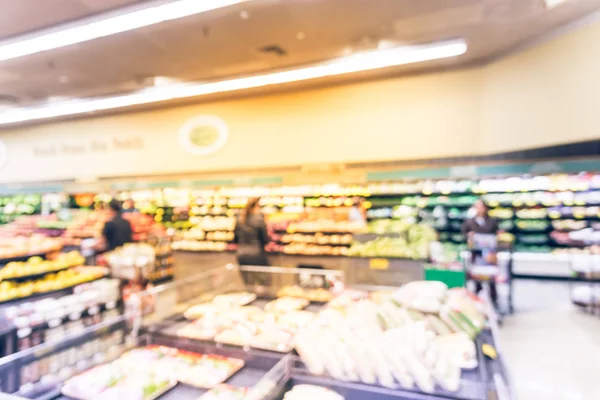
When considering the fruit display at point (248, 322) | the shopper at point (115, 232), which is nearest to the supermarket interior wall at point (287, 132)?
the shopper at point (115, 232)

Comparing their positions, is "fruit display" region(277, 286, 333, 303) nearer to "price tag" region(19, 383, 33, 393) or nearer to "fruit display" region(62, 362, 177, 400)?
"fruit display" region(62, 362, 177, 400)

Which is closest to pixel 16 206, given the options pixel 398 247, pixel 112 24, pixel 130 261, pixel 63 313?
pixel 130 261

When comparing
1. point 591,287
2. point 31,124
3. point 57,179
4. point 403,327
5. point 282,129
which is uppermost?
point 31,124

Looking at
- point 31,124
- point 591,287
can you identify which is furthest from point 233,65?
point 591,287

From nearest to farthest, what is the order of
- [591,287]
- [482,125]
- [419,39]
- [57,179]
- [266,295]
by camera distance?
[266,295], [419,39], [482,125], [591,287], [57,179]

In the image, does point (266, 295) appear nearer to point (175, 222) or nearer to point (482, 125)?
point (482, 125)

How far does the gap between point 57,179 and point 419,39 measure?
7.62 meters

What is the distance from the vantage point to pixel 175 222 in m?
9.64

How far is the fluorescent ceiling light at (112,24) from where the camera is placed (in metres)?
2.72

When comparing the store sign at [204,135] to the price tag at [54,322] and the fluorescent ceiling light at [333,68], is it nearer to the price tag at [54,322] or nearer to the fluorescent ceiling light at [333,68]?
the fluorescent ceiling light at [333,68]

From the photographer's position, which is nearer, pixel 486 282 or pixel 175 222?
pixel 486 282

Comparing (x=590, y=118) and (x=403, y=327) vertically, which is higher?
(x=590, y=118)

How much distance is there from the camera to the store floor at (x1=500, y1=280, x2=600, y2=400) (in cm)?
384

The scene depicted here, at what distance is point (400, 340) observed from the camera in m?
2.00
